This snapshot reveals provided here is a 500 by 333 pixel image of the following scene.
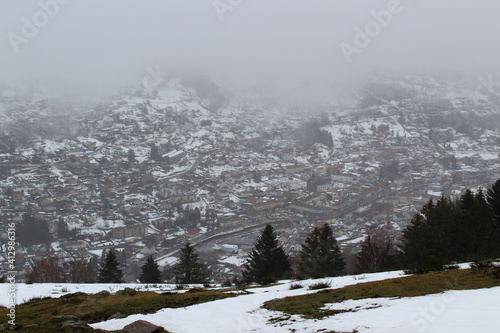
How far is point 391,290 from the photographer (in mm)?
4023

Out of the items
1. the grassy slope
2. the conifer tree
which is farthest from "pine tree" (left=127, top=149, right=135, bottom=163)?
the grassy slope

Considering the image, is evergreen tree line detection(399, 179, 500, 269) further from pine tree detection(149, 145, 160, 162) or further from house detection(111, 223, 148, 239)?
pine tree detection(149, 145, 160, 162)

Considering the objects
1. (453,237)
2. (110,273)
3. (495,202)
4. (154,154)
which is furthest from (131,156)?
(453,237)

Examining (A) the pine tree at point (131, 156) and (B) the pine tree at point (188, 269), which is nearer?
(B) the pine tree at point (188, 269)

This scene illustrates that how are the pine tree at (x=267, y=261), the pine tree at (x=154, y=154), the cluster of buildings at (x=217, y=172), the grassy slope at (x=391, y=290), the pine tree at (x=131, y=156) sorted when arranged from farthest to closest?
the pine tree at (x=154, y=154) → the pine tree at (x=131, y=156) → the cluster of buildings at (x=217, y=172) → the pine tree at (x=267, y=261) → the grassy slope at (x=391, y=290)

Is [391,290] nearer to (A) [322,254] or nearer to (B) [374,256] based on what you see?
(B) [374,256]

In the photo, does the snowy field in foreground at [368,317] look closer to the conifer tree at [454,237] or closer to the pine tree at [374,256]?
the conifer tree at [454,237]

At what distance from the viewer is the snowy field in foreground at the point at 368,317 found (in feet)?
8.94

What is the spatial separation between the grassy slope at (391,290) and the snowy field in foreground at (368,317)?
0.17 m

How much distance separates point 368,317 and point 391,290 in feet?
3.51

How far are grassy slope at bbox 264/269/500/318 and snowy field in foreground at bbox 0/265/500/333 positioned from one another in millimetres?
170

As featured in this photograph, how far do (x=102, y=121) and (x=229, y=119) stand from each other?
98.8 feet

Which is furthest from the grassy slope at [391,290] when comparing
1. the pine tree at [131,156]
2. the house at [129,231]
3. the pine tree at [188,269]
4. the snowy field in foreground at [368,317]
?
the pine tree at [131,156]

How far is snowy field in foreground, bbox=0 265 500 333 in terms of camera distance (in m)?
2.72
